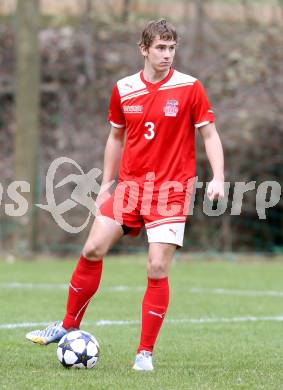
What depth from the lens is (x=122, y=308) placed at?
858cm

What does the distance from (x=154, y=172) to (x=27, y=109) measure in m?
9.43

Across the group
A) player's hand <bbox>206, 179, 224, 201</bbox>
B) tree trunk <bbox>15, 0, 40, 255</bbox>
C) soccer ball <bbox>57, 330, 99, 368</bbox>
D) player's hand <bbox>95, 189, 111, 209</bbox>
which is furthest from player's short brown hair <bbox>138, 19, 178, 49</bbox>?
tree trunk <bbox>15, 0, 40, 255</bbox>

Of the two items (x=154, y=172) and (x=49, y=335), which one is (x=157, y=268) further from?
(x=49, y=335)

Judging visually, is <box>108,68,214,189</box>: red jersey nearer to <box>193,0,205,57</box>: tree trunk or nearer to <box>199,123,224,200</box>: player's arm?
<box>199,123,224,200</box>: player's arm

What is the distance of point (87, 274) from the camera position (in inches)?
225

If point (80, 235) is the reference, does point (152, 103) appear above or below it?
above

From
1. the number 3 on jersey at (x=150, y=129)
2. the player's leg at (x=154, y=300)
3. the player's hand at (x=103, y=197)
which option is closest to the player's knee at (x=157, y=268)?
the player's leg at (x=154, y=300)

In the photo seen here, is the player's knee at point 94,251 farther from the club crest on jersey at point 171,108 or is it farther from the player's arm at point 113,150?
the club crest on jersey at point 171,108

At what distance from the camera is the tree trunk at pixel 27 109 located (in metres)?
14.7

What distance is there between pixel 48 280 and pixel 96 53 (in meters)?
7.69

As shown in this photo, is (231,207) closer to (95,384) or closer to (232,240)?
(232,240)

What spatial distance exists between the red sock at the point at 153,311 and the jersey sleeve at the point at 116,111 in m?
1.04

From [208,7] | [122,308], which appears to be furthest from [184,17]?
[122,308]

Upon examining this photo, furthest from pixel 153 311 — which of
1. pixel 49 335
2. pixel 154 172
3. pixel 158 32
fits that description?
pixel 158 32
